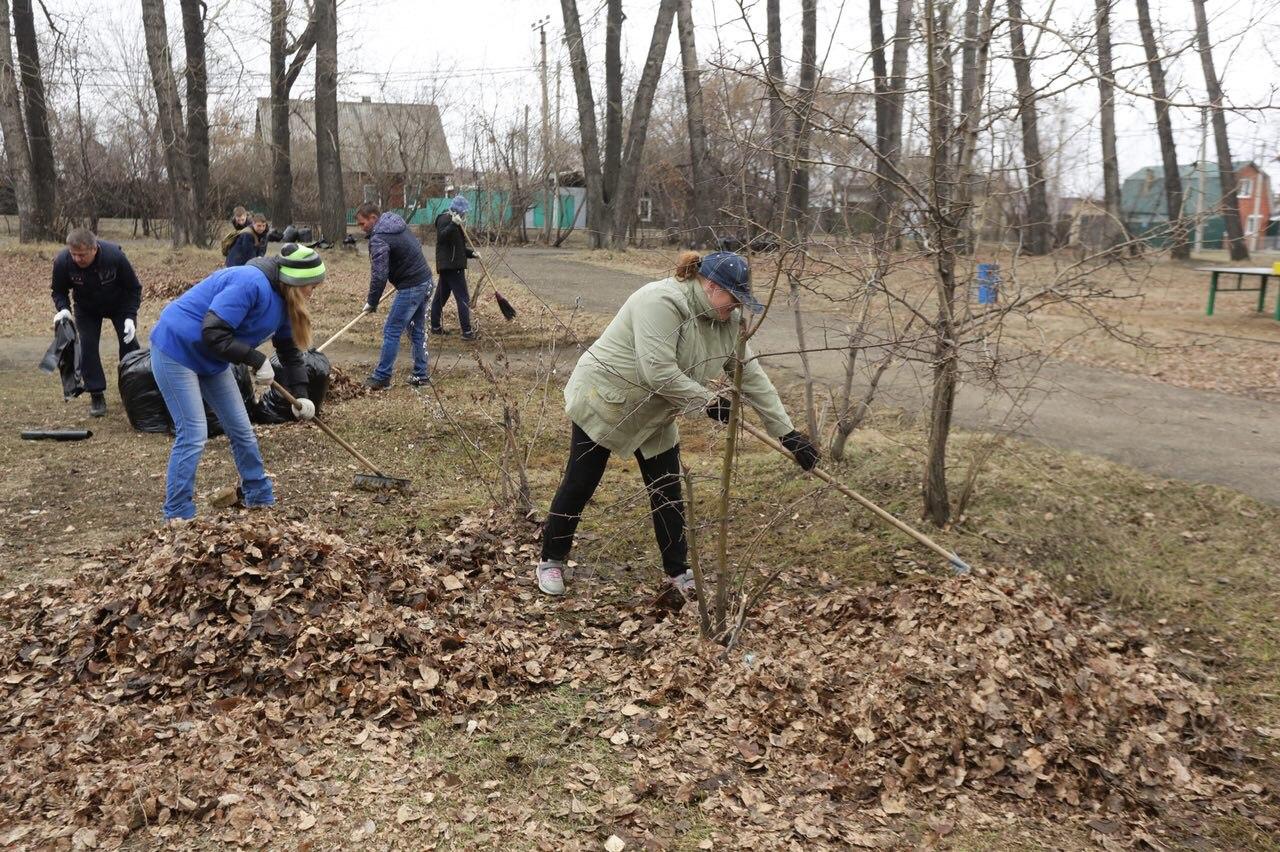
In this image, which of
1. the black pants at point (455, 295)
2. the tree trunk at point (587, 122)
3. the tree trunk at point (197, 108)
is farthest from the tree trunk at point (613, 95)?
the black pants at point (455, 295)

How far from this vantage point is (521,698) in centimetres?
386

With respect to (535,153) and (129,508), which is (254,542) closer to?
(129,508)

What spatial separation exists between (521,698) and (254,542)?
125cm

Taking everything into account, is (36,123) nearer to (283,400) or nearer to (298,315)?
(283,400)

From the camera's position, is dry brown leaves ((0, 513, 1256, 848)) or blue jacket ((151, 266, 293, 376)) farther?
blue jacket ((151, 266, 293, 376))

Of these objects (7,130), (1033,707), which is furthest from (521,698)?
(7,130)

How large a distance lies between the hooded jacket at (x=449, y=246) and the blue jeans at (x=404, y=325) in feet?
4.41

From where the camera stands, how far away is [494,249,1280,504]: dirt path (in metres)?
6.18

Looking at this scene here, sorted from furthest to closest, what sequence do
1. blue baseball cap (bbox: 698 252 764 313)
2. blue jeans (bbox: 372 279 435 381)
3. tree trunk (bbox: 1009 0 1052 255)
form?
blue jeans (bbox: 372 279 435 381) → tree trunk (bbox: 1009 0 1052 255) → blue baseball cap (bbox: 698 252 764 313)

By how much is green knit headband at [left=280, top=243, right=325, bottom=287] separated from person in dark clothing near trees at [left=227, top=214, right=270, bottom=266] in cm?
531

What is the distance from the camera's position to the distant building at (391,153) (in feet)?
79.4

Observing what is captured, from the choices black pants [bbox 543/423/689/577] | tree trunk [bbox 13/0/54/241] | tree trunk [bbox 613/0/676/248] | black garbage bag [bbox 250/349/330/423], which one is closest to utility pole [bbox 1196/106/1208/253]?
black pants [bbox 543/423/689/577]

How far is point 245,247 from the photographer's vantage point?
10055mm

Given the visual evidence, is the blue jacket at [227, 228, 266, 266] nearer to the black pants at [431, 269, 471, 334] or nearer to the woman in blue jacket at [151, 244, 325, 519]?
the black pants at [431, 269, 471, 334]
